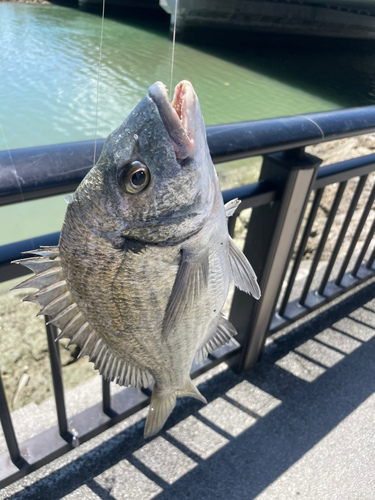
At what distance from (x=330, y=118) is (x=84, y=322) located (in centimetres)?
131

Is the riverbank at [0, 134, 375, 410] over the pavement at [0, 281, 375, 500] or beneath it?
beneath

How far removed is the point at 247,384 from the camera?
2398 millimetres

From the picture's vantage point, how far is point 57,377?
5.57ft

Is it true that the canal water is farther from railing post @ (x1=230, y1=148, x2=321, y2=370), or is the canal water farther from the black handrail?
the black handrail

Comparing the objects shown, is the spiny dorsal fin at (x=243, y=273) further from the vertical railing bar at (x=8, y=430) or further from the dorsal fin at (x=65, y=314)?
the vertical railing bar at (x=8, y=430)

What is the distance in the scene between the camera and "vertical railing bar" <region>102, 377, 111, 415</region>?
1.83 metres

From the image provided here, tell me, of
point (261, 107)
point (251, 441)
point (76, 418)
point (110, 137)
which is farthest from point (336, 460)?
point (261, 107)

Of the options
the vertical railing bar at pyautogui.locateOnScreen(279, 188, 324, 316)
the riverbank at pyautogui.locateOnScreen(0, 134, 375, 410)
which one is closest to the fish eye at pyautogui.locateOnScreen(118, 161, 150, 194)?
the vertical railing bar at pyautogui.locateOnScreen(279, 188, 324, 316)

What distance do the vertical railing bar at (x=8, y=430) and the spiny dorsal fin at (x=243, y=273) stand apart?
104 cm

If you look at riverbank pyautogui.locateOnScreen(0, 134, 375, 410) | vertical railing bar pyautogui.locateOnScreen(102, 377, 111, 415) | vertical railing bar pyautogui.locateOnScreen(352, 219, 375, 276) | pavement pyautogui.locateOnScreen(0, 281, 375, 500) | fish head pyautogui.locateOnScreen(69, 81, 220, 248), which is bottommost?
riverbank pyautogui.locateOnScreen(0, 134, 375, 410)

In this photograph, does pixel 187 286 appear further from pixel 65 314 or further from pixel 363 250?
pixel 363 250

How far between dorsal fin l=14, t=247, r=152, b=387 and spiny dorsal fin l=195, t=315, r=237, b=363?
23 centimetres

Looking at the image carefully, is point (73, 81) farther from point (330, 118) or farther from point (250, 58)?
point (330, 118)

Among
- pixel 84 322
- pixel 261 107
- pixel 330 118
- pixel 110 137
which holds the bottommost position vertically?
pixel 261 107
